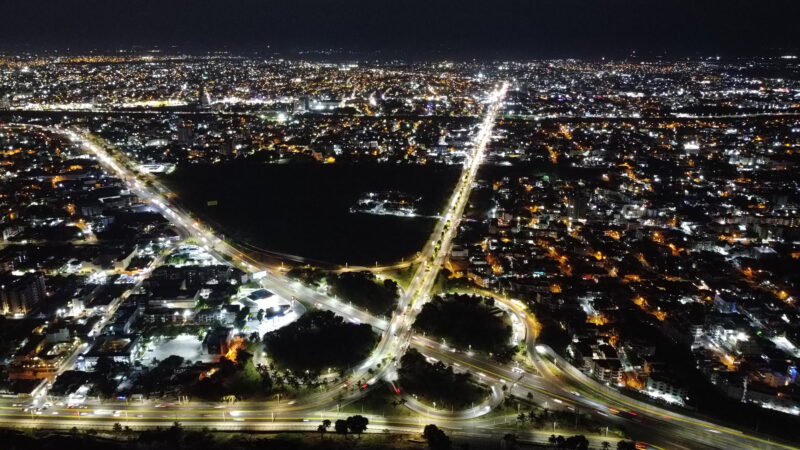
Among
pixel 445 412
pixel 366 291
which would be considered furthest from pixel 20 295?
pixel 445 412

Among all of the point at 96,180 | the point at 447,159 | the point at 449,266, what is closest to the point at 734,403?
the point at 449,266

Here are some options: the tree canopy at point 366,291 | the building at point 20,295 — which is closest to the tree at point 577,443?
the tree canopy at point 366,291

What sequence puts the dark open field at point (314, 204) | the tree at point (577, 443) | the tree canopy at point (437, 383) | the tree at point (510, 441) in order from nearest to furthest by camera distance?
the tree at point (577, 443), the tree at point (510, 441), the tree canopy at point (437, 383), the dark open field at point (314, 204)

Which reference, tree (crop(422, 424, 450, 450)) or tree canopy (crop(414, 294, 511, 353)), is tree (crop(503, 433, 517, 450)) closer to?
tree (crop(422, 424, 450, 450))

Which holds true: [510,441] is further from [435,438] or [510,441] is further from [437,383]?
[437,383]

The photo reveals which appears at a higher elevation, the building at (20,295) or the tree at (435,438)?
the building at (20,295)

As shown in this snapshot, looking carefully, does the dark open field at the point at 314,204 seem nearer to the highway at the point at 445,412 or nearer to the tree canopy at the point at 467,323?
the tree canopy at the point at 467,323
